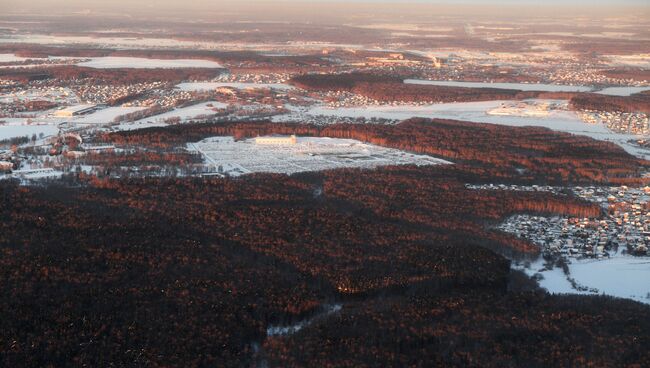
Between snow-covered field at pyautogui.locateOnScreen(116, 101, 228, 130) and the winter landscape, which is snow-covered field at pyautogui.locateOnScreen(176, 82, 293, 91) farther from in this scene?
snow-covered field at pyautogui.locateOnScreen(116, 101, 228, 130)

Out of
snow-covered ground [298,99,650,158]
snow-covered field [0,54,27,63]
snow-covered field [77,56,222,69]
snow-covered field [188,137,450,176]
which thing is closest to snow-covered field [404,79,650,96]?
snow-covered ground [298,99,650,158]

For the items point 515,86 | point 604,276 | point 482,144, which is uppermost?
point 482,144

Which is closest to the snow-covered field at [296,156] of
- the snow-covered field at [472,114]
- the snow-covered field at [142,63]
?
the snow-covered field at [472,114]

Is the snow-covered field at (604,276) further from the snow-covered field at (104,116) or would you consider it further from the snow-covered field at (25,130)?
the snow-covered field at (104,116)

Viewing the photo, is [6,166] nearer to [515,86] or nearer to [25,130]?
[25,130]

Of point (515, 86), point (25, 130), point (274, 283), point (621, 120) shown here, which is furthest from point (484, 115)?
point (274, 283)
